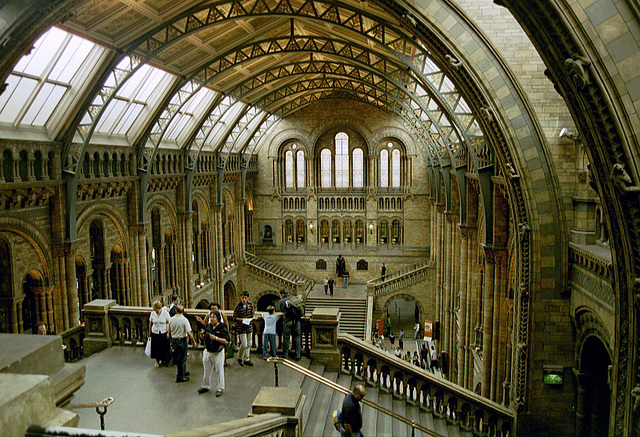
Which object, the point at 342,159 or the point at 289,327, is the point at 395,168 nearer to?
the point at 342,159

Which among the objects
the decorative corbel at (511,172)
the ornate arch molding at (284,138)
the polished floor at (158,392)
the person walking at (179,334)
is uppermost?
the ornate arch molding at (284,138)

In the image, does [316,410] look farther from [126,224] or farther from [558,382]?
[126,224]

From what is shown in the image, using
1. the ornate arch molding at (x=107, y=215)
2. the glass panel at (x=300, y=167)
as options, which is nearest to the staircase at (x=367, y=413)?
the ornate arch molding at (x=107, y=215)

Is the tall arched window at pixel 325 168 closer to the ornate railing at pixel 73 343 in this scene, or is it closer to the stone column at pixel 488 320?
the stone column at pixel 488 320

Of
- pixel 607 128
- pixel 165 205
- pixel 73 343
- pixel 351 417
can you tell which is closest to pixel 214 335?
pixel 351 417

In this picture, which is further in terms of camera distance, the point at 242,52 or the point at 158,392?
the point at 242,52

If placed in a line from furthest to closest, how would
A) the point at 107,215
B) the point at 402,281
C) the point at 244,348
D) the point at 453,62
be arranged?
the point at 402,281 → the point at 107,215 → the point at 244,348 → the point at 453,62

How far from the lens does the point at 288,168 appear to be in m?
43.0

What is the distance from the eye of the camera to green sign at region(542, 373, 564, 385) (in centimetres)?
1118

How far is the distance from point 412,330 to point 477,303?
65.6ft

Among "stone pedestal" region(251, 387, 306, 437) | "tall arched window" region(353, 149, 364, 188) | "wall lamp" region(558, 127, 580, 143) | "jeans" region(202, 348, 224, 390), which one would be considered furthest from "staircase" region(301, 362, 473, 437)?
"tall arched window" region(353, 149, 364, 188)

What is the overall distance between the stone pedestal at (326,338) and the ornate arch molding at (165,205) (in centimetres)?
1563

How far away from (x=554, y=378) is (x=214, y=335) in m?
7.28

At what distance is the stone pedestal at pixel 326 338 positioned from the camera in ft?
35.7
